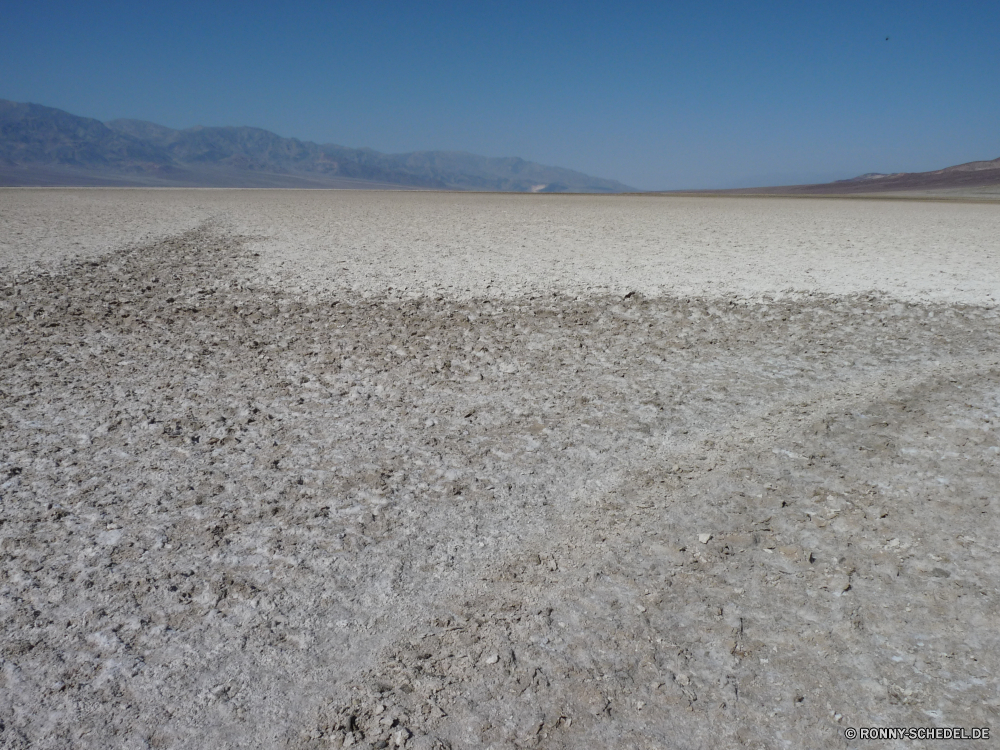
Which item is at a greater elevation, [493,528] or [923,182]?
[923,182]

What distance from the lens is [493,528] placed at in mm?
2898

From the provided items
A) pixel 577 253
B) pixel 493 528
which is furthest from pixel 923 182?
pixel 493 528

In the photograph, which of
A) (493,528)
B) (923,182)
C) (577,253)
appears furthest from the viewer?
(923,182)

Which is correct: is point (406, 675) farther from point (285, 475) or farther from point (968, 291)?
point (968, 291)

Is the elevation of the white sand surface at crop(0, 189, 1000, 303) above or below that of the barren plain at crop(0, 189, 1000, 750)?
above

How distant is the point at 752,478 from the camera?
331 cm

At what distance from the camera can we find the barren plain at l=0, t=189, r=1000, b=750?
6.46 feet

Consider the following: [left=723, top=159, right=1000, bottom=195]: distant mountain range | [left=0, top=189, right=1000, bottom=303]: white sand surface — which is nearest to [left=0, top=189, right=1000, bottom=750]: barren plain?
[left=0, top=189, right=1000, bottom=303]: white sand surface

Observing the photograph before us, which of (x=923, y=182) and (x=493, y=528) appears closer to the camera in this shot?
(x=493, y=528)

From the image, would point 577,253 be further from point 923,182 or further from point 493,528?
point 923,182

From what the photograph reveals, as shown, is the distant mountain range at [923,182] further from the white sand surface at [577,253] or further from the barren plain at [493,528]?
the barren plain at [493,528]

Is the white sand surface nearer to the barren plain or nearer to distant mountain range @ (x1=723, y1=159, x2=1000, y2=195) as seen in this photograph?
the barren plain

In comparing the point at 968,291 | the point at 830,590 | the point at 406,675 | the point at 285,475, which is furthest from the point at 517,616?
the point at 968,291

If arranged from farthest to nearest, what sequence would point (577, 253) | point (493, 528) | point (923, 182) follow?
1. point (923, 182)
2. point (577, 253)
3. point (493, 528)
